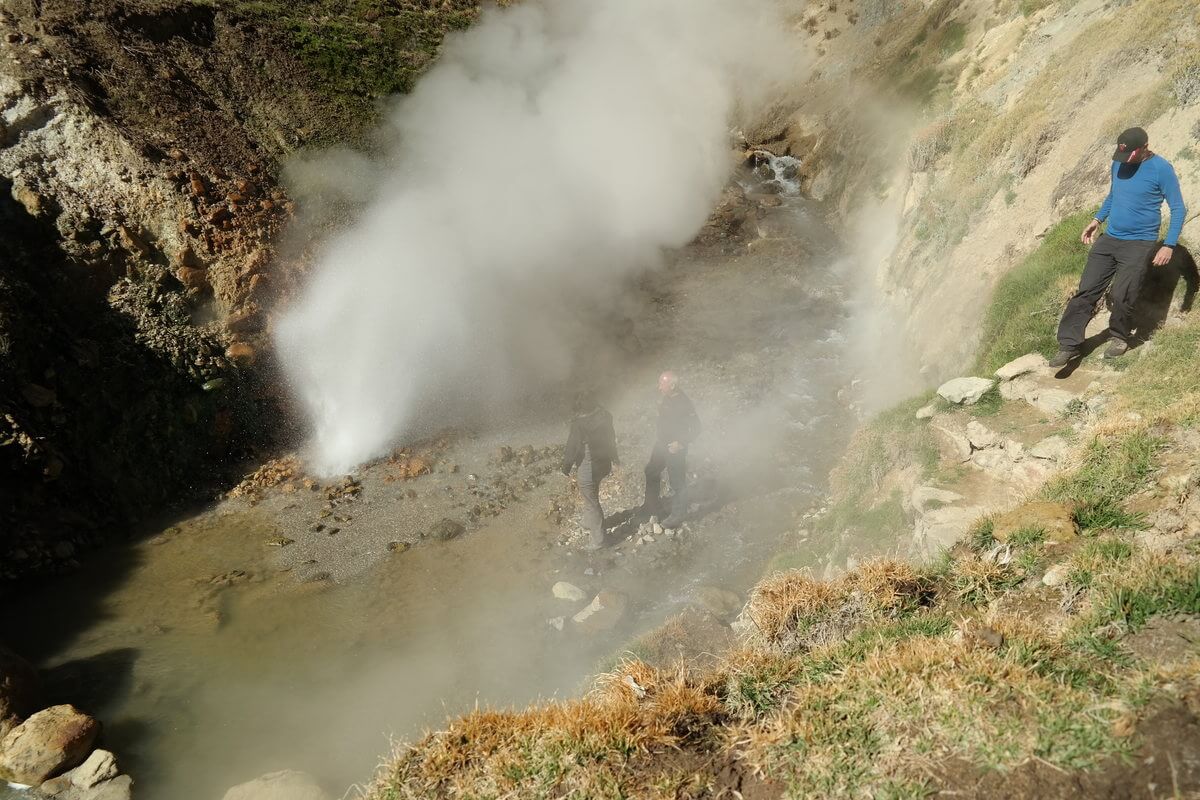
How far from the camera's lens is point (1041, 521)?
3.83 m

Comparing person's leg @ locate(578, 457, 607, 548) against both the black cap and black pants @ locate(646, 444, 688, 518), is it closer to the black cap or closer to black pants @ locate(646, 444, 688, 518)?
black pants @ locate(646, 444, 688, 518)

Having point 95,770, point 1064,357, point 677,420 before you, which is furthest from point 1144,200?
point 95,770

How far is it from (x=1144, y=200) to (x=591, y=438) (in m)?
5.41

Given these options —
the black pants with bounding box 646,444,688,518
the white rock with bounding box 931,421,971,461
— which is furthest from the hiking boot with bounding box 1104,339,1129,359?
the black pants with bounding box 646,444,688,518

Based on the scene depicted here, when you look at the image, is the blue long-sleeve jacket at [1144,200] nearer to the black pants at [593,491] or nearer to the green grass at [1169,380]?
the green grass at [1169,380]

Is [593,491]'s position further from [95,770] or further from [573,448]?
[95,770]

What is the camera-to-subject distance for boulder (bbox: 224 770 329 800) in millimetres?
5035

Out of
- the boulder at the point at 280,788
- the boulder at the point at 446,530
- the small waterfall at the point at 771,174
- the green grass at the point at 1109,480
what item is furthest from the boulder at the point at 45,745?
the small waterfall at the point at 771,174

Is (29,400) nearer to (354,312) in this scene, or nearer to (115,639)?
(115,639)

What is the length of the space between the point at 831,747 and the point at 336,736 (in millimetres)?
4831

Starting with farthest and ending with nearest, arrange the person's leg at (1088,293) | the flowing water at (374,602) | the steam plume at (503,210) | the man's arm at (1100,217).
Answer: the steam plume at (503,210), the flowing water at (374,602), the person's leg at (1088,293), the man's arm at (1100,217)

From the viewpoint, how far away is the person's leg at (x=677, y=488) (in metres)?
7.92

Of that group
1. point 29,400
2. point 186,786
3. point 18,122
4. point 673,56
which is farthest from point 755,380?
point 673,56

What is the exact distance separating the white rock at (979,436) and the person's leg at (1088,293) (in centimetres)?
97
